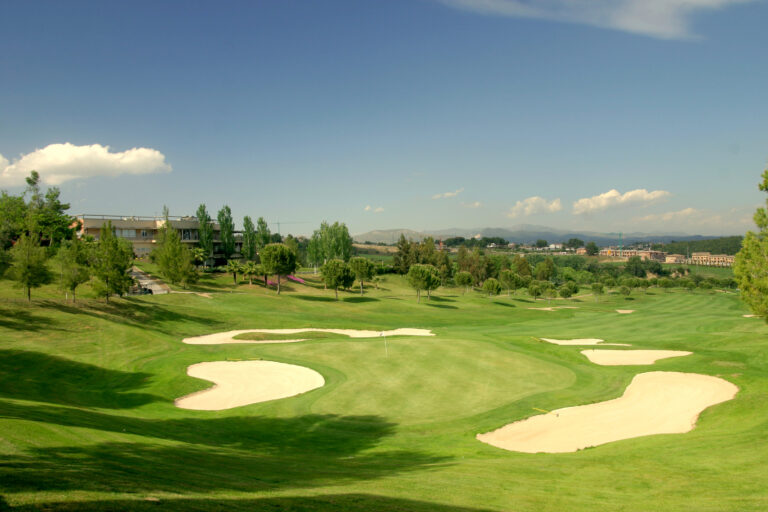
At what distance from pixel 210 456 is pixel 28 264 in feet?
109

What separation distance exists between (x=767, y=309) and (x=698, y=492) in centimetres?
2884

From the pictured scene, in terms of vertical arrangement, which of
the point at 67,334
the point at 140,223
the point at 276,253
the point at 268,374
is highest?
the point at 140,223

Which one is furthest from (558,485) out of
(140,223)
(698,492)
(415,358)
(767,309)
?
(140,223)

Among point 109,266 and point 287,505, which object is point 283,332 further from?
point 287,505

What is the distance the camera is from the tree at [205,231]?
323 ft

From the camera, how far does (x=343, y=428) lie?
760 inches

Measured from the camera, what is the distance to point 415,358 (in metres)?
29.8

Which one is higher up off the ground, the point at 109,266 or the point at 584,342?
the point at 109,266

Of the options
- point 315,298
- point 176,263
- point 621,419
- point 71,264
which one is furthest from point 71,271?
point 621,419

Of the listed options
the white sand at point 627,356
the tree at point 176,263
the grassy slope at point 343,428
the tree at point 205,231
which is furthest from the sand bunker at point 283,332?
the tree at point 205,231

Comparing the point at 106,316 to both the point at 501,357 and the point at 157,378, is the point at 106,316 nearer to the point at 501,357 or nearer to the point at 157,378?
the point at 157,378

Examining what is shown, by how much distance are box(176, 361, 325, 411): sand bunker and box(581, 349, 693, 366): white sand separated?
20759 mm

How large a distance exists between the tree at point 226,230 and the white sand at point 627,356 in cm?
8594

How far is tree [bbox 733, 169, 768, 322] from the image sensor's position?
32.1 m
